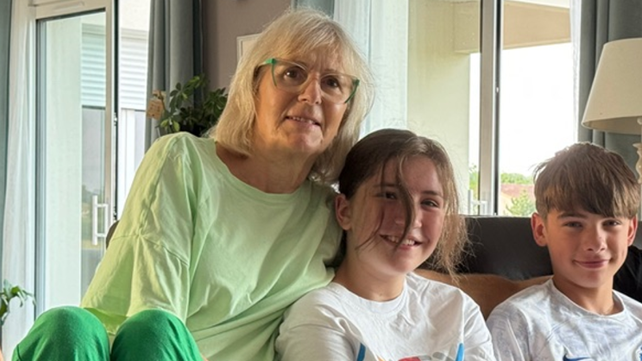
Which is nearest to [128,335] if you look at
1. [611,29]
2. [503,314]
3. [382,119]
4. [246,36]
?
[503,314]

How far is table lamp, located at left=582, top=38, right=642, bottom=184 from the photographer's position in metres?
2.68

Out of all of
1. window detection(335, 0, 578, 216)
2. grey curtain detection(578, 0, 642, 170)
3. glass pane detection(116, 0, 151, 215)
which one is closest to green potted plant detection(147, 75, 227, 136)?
window detection(335, 0, 578, 216)

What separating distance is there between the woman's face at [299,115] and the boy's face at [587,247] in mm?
537

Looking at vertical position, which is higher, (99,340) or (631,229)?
(631,229)

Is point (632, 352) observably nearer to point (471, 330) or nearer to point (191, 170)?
point (471, 330)

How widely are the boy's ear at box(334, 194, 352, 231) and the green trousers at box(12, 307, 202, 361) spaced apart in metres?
0.54

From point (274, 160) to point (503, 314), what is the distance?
0.57 meters

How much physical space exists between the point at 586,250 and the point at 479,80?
88.2 inches

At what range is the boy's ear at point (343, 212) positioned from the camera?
6.23ft

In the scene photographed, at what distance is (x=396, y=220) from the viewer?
70.8 inches

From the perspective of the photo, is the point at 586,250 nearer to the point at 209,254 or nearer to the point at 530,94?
the point at 209,254

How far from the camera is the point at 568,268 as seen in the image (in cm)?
199

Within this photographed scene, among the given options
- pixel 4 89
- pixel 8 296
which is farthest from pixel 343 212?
pixel 4 89

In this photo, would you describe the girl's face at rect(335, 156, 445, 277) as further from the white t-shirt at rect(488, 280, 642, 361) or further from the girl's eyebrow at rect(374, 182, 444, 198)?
the white t-shirt at rect(488, 280, 642, 361)
